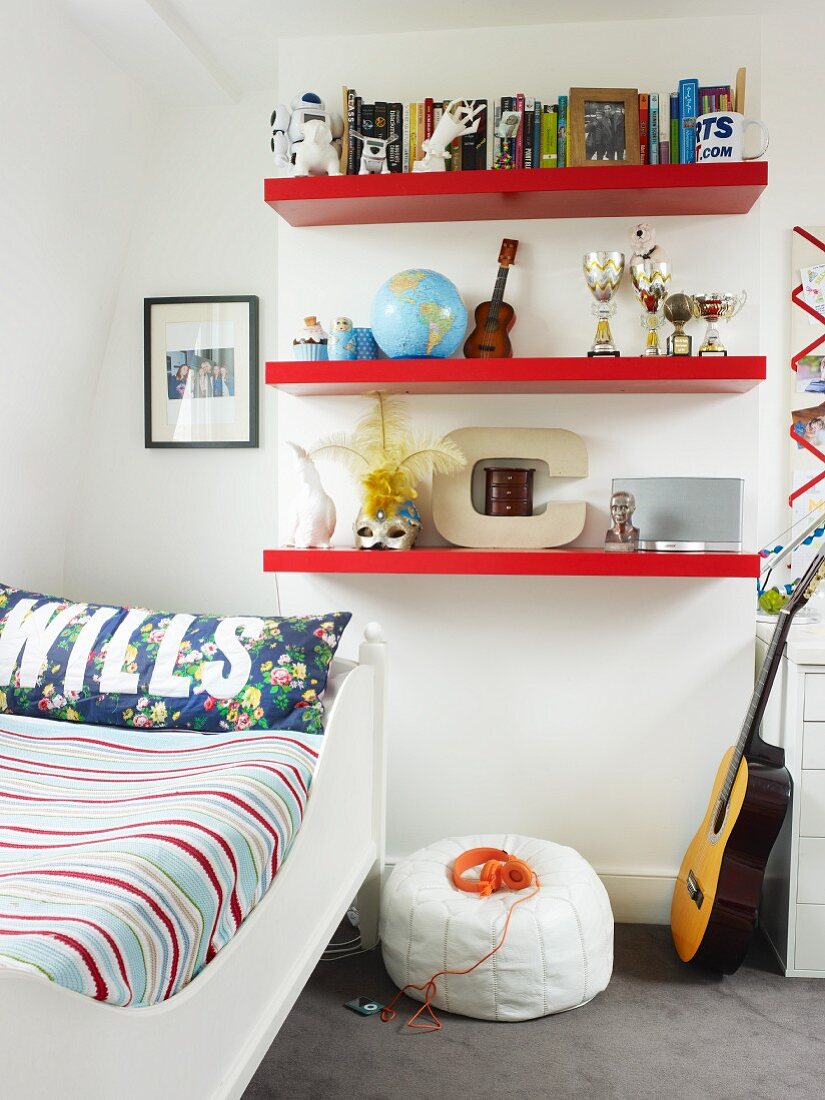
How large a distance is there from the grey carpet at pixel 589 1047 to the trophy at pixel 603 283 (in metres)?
1.49

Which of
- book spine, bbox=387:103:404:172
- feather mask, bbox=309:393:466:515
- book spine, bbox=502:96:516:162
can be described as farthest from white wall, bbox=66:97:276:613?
book spine, bbox=502:96:516:162

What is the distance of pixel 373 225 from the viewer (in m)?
2.47

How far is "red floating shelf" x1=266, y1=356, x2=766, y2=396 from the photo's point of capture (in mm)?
2172

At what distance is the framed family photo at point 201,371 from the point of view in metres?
2.79

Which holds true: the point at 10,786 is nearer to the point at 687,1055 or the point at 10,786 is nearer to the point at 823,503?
the point at 687,1055

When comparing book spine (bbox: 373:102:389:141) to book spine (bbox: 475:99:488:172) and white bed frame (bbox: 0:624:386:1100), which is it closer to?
book spine (bbox: 475:99:488:172)

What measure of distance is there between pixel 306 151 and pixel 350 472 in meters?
0.79

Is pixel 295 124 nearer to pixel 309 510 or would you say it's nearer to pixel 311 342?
pixel 311 342

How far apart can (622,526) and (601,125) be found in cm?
97

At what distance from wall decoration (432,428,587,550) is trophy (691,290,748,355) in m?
0.39

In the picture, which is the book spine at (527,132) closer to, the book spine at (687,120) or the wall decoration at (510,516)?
the book spine at (687,120)

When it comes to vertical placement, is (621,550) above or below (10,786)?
above

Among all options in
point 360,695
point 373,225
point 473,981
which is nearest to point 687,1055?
point 473,981

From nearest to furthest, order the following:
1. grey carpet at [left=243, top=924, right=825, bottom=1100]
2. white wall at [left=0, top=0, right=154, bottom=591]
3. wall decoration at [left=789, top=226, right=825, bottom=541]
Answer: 1. grey carpet at [left=243, top=924, right=825, bottom=1100]
2. white wall at [left=0, top=0, right=154, bottom=591]
3. wall decoration at [left=789, top=226, right=825, bottom=541]
